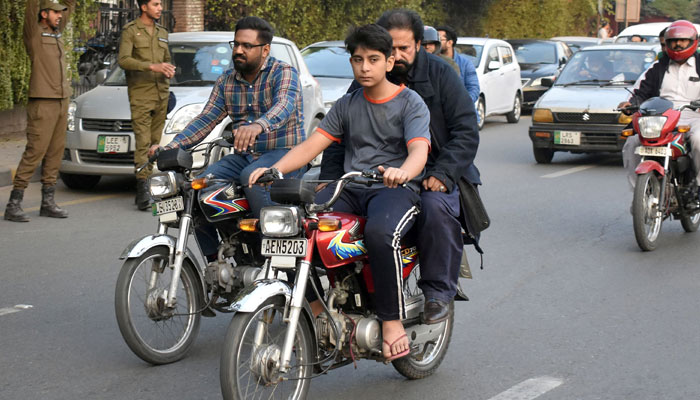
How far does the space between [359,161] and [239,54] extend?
4.79ft

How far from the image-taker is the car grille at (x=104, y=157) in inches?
427

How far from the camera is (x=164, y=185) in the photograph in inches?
209

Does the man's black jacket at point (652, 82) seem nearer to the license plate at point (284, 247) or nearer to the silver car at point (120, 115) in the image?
the silver car at point (120, 115)

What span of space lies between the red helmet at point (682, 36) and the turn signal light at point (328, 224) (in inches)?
219

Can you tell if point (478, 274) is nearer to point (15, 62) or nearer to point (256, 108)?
point (256, 108)

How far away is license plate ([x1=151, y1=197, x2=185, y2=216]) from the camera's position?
532 cm

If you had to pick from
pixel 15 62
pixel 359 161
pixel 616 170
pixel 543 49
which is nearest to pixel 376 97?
pixel 359 161

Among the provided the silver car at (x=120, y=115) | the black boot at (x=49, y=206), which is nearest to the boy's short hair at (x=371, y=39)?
the black boot at (x=49, y=206)

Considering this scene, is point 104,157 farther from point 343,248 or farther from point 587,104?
point 343,248

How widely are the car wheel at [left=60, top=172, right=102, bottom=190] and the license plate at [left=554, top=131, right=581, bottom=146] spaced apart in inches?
237

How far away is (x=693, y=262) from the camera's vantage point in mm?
7980

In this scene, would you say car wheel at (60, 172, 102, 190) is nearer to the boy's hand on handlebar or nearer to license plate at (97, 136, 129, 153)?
license plate at (97, 136, 129, 153)

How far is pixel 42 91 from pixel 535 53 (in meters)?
16.5

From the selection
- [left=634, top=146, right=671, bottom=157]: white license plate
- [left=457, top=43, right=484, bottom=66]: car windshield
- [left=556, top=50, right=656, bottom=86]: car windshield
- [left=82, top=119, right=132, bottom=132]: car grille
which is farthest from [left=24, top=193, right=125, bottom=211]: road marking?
[left=457, top=43, right=484, bottom=66]: car windshield
